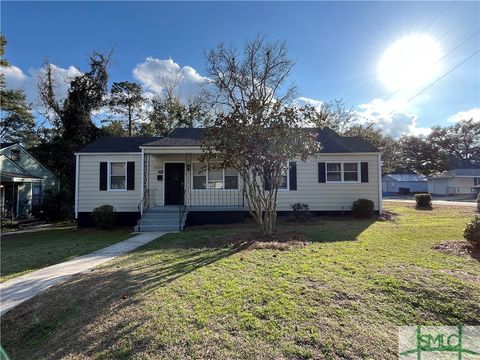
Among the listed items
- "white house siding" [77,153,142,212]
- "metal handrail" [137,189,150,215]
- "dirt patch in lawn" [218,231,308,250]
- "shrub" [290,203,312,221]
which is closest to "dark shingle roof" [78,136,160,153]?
"white house siding" [77,153,142,212]

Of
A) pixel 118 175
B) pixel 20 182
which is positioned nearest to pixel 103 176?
pixel 118 175

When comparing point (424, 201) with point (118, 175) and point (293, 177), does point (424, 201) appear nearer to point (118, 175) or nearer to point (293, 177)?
point (293, 177)

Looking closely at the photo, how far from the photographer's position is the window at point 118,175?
14102 mm

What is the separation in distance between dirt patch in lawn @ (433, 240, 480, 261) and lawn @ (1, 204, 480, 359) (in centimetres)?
31

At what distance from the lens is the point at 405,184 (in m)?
50.7

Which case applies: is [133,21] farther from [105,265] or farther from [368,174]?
[368,174]

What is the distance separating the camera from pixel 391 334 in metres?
3.00

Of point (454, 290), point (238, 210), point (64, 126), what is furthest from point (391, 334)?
point (64, 126)

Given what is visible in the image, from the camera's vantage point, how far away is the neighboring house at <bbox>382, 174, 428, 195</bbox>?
5025 centimetres

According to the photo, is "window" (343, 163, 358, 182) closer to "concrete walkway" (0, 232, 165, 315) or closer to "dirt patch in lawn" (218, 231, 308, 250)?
"dirt patch in lawn" (218, 231, 308, 250)

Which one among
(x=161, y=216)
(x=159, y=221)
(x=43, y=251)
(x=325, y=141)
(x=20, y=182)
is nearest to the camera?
(x=43, y=251)

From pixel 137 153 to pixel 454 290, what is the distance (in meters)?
12.9

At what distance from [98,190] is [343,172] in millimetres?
11712

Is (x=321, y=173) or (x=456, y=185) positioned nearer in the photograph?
(x=321, y=173)
